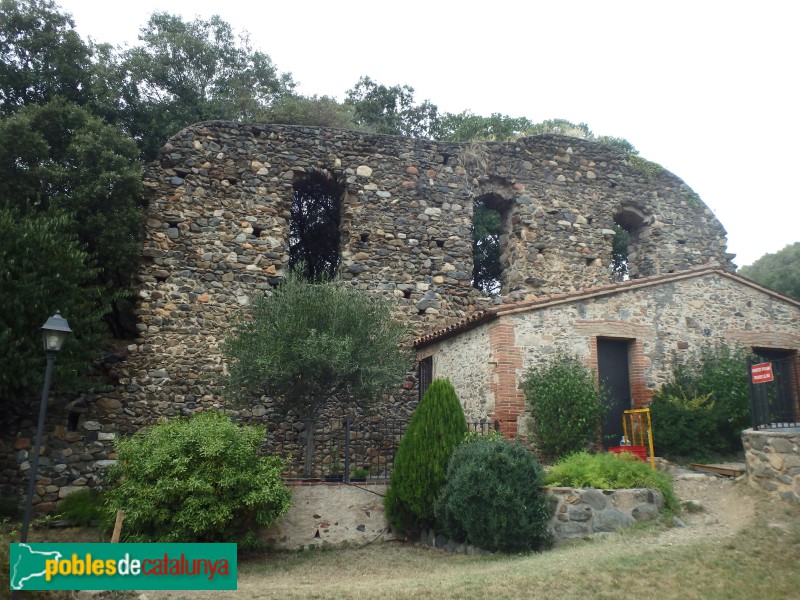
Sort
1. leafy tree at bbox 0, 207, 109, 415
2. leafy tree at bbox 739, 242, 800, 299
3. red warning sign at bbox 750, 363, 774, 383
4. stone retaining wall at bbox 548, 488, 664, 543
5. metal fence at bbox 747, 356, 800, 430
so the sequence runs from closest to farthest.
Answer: stone retaining wall at bbox 548, 488, 664, 543
red warning sign at bbox 750, 363, 774, 383
metal fence at bbox 747, 356, 800, 430
leafy tree at bbox 0, 207, 109, 415
leafy tree at bbox 739, 242, 800, 299

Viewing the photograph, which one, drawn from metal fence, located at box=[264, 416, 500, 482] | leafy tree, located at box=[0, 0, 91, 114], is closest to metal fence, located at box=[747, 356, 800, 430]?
metal fence, located at box=[264, 416, 500, 482]

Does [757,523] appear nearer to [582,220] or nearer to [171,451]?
[171,451]

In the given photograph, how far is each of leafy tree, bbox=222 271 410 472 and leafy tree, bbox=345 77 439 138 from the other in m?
15.7

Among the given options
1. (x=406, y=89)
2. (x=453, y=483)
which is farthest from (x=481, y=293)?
(x=406, y=89)

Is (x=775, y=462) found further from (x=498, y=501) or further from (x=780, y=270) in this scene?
(x=780, y=270)

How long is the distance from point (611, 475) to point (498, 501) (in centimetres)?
163

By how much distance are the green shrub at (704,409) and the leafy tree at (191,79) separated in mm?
13134

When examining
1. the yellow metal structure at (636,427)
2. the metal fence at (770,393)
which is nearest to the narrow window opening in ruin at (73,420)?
the yellow metal structure at (636,427)

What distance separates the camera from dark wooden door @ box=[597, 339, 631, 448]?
1152 cm

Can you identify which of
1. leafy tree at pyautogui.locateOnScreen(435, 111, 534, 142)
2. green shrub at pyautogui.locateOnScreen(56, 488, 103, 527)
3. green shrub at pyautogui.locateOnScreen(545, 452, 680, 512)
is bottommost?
green shrub at pyautogui.locateOnScreen(56, 488, 103, 527)

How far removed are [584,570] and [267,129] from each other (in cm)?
1148

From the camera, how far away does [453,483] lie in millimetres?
8789

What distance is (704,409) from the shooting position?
430 inches

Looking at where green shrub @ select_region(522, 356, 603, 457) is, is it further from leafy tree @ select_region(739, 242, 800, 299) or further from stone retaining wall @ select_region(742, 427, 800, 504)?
leafy tree @ select_region(739, 242, 800, 299)
